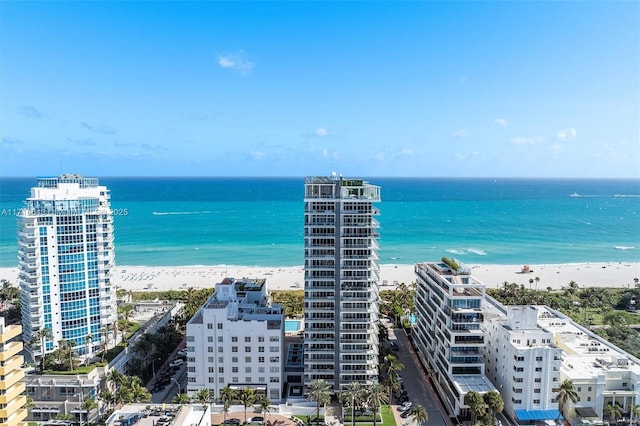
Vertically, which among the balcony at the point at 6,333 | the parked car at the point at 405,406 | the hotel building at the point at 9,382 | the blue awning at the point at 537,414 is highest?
the balcony at the point at 6,333

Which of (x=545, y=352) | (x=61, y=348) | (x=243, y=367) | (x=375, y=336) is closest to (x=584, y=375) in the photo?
(x=545, y=352)

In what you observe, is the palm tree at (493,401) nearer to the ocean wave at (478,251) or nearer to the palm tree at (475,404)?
the palm tree at (475,404)

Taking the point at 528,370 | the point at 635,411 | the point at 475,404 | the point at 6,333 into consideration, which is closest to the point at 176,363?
the point at 6,333

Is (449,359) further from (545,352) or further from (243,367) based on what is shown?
(243,367)

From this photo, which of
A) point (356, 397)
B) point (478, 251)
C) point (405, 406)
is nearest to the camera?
point (356, 397)

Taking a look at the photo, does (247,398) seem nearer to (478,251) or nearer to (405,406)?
(405,406)

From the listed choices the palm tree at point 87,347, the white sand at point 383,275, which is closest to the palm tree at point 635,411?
the white sand at point 383,275
